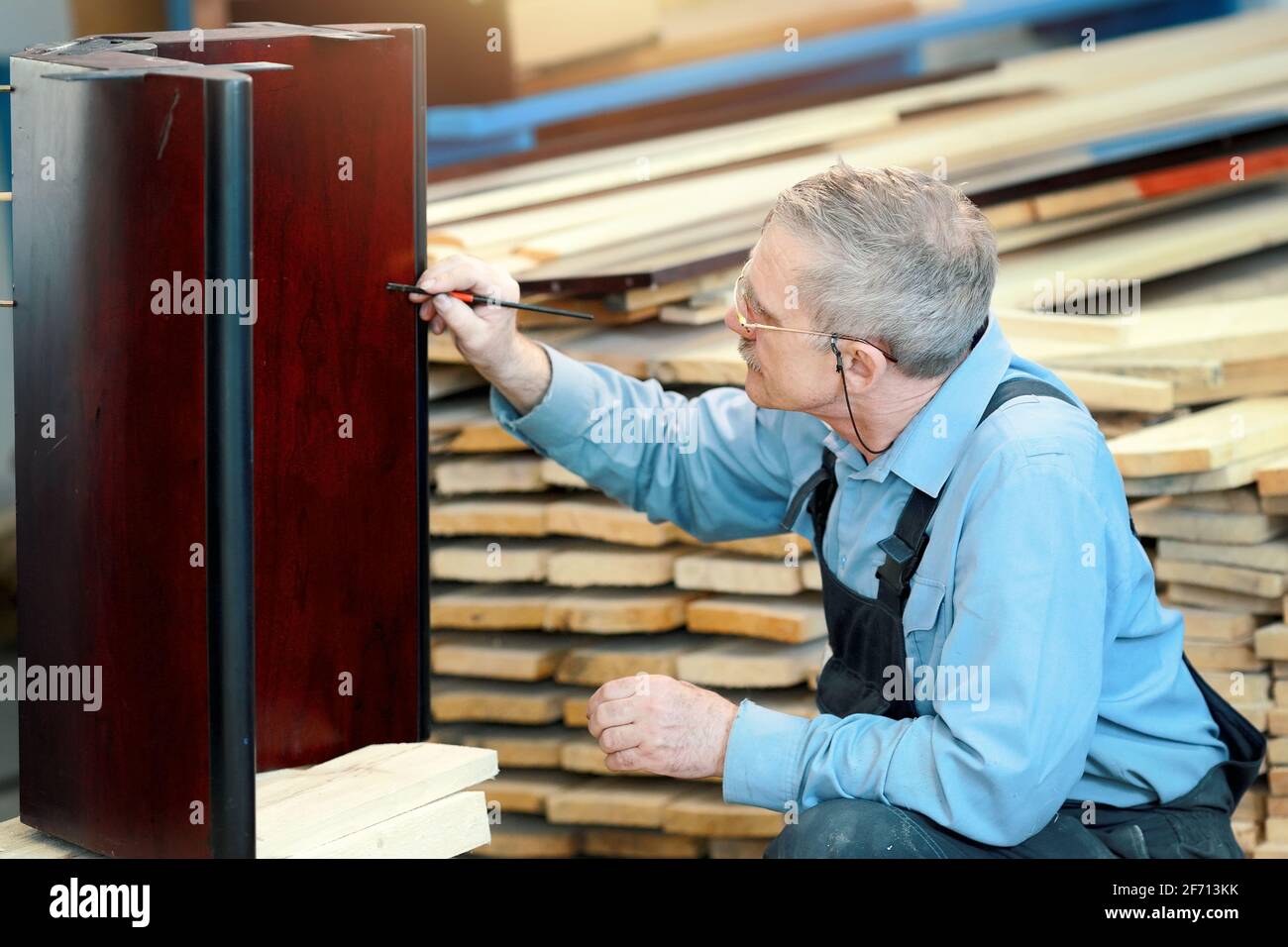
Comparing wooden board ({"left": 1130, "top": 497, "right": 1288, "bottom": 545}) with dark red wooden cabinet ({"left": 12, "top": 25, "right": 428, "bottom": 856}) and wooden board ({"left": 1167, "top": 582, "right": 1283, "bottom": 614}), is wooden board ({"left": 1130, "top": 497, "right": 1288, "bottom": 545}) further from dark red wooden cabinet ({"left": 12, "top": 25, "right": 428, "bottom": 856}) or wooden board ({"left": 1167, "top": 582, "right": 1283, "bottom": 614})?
dark red wooden cabinet ({"left": 12, "top": 25, "right": 428, "bottom": 856})

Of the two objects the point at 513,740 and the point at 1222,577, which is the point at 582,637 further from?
the point at 1222,577

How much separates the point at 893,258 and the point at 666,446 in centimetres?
62

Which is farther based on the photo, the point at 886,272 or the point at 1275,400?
the point at 1275,400

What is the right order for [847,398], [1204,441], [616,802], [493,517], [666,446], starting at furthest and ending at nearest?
[493,517], [616,802], [1204,441], [666,446], [847,398]

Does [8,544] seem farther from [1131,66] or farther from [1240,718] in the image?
[1131,66]

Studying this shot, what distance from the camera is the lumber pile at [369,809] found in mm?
1906

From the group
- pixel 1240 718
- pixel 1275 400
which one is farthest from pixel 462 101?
pixel 1240 718

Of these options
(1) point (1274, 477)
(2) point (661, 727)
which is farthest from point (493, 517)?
(1) point (1274, 477)

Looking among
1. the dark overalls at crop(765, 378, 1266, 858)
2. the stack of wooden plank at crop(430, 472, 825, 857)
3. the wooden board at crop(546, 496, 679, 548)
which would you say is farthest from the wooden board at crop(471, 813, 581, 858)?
the dark overalls at crop(765, 378, 1266, 858)

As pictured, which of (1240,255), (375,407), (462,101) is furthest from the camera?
(462,101)

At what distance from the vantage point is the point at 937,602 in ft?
7.19

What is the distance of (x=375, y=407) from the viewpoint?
215 centimetres

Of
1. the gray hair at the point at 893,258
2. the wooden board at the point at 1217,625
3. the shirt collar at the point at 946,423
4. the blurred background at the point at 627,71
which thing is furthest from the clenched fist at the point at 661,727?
the blurred background at the point at 627,71
